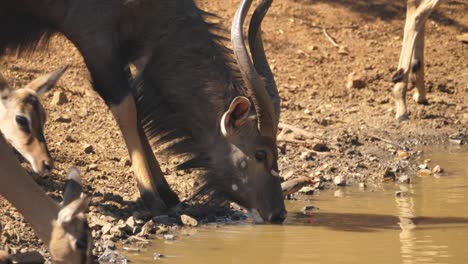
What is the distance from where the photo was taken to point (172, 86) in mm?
9328

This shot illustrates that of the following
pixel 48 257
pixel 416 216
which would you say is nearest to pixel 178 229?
pixel 48 257

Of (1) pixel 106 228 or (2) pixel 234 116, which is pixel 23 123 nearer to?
(1) pixel 106 228

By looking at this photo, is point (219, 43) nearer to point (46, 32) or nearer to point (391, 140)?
point (46, 32)

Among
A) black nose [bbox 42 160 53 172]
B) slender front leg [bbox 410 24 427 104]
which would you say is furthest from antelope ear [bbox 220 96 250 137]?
slender front leg [bbox 410 24 427 104]

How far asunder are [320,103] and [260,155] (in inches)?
164

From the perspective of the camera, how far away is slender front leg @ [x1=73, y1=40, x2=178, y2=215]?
363 inches

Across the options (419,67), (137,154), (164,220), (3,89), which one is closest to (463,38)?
(419,67)

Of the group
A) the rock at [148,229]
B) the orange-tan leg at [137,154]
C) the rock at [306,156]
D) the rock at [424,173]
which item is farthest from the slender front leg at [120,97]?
the rock at [424,173]

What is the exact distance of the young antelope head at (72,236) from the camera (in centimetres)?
660

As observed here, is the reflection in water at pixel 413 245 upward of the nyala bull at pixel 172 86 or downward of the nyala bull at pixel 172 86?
downward

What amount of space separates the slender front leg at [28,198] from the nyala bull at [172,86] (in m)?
2.41

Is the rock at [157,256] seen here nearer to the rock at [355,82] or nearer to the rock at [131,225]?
the rock at [131,225]

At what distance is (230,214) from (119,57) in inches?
57.1

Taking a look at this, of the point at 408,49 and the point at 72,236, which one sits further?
the point at 408,49
